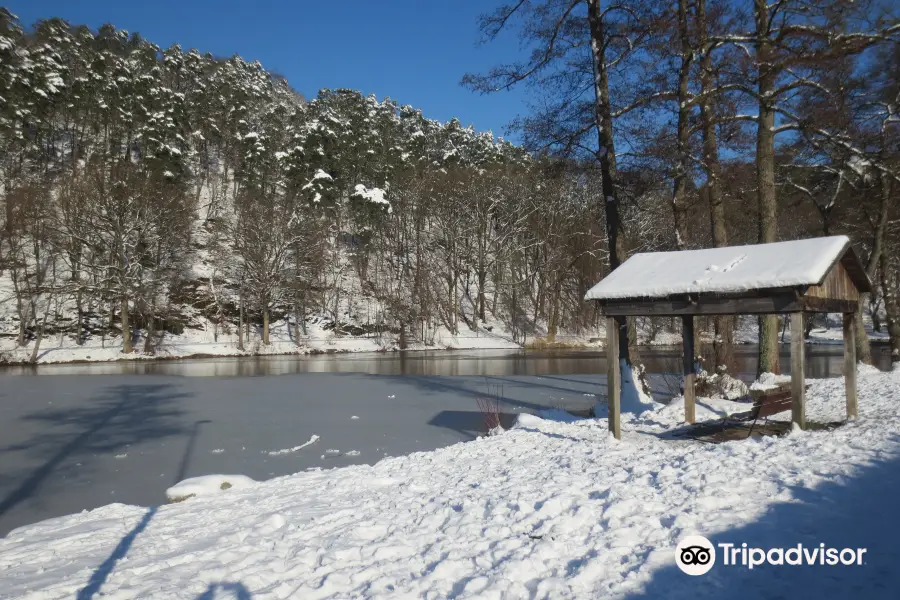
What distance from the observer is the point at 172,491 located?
7422mm

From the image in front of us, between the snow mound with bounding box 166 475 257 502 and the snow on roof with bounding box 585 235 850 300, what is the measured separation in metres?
5.62

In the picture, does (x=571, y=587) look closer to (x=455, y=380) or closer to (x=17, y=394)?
(x=455, y=380)

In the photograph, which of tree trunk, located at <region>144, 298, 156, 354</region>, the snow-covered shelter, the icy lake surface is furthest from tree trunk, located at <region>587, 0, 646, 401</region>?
tree trunk, located at <region>144, 298, 156, 354</region>

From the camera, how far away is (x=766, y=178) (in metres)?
12.2

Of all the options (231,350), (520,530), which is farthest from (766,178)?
(231,350)

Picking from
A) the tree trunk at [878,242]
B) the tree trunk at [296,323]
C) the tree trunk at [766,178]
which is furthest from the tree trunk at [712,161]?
the tree trunk at [296,323]

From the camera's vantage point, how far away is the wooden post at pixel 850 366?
24.9 feet

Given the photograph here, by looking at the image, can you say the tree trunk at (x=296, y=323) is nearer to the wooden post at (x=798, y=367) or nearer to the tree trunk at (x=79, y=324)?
the tree trunk at (x=79, y=324)

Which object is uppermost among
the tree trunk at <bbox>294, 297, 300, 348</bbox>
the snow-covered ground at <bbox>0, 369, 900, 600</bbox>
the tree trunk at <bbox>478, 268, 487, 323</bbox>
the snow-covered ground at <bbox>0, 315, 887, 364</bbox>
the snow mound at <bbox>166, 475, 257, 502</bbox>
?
the tree trunk at <bbox>478, 268, 487, 323</bbox>

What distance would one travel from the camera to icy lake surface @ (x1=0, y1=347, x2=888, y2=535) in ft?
27.7

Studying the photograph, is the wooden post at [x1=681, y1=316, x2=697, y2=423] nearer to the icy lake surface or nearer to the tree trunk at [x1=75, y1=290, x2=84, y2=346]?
the icy lake surface

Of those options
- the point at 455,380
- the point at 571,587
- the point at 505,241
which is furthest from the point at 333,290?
the point at 571,587

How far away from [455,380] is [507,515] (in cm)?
1487

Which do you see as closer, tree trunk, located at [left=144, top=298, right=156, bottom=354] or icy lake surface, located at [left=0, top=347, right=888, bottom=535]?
icy lake surface, located at [left=0, top=347, right=888, bottom=535]
